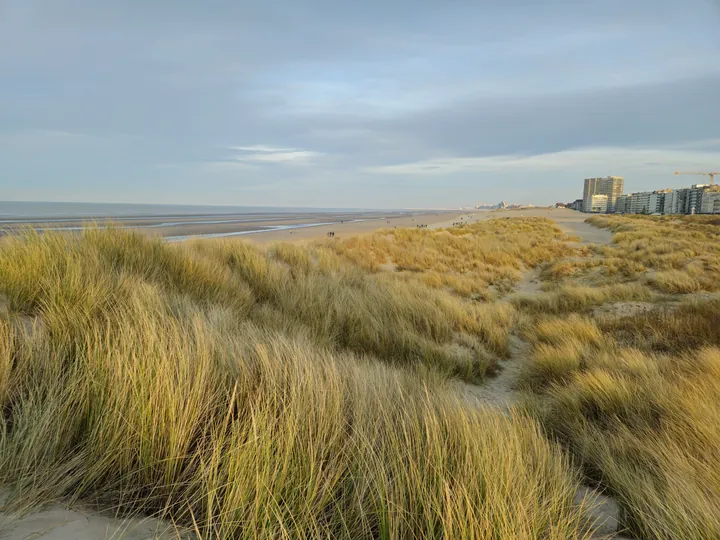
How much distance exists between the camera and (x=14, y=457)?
1.36m

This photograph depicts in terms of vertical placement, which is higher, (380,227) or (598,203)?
(598,203)

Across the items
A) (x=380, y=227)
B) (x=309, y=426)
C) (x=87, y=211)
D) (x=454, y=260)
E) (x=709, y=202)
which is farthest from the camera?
(x=709, y=202)

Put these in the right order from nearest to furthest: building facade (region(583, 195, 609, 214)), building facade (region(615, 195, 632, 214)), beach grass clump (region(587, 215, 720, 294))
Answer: beach grass clump (region(587, 215, 720, 294)) → building facade (region(615, 195, 632, 214)) → building facade (region(583, 195, 609, 214))

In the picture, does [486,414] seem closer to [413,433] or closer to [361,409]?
[413,433]

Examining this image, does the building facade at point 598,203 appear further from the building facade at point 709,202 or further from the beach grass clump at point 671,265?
the beach grass clump at point 671,265

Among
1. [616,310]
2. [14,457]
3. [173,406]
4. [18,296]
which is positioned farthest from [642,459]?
[616,310]

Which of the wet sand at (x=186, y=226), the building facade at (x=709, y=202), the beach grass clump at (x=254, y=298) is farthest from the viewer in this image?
the building facade at (x=709, y=202)

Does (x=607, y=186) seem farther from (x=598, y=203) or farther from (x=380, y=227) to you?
(x=380, y=227)

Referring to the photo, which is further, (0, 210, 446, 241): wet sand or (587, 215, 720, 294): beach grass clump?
(587, 215, 720, 294): beach grass clump

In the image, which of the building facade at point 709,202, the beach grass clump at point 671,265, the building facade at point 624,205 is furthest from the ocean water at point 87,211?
the building facade at point 624,205

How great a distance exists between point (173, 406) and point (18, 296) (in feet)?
7.71

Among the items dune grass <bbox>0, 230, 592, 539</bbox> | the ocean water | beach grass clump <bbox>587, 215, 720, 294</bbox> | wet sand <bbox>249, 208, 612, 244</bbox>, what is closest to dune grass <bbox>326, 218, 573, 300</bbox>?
beach grass clump <bbox>587, 215, 720, 294</bbox>

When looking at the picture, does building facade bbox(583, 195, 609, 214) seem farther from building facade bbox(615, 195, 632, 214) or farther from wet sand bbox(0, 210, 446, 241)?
wet sand bbox(0, 210, 446, 241)

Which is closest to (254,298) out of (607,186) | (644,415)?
(644,415)
